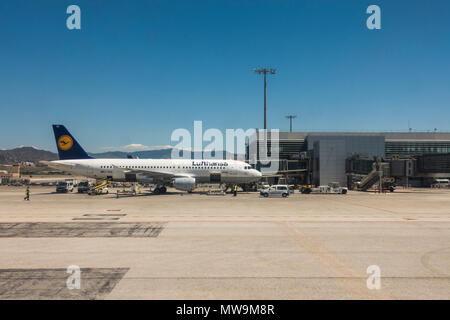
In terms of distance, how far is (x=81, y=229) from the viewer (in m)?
19.0

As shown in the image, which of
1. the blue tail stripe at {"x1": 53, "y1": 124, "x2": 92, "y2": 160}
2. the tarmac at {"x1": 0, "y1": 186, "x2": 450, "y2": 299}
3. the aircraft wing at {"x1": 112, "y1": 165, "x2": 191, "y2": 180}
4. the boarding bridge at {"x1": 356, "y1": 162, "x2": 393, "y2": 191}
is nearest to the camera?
the tarmac at {"x1": 0, "y1": 186, "x2": 450, "y2": 299}

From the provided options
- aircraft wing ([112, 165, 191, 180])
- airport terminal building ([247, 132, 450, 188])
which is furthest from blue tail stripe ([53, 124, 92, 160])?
airport terminal building ([247, 132, 450, 188])

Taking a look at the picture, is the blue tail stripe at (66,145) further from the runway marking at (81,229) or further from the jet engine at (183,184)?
the runway marking at (81,229)

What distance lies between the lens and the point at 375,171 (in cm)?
5750

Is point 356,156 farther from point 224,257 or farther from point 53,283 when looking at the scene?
point 53,283

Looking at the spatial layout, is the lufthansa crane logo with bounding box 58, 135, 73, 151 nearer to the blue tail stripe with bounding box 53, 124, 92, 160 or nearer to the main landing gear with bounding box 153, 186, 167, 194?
the blue tail stripe with bounding box 53, 124, 92, 160

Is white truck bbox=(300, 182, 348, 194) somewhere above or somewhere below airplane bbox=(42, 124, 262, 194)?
below

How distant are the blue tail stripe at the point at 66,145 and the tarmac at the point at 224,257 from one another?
30706 millimetres

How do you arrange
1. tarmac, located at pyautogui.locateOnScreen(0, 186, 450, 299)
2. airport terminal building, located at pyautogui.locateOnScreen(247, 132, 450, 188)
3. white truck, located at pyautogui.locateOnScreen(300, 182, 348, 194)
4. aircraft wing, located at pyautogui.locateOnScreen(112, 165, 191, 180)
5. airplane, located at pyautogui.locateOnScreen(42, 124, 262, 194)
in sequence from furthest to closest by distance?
airport terminal building, located at pyautogui.locateOnScreen(247, 132, 450, 188)
white truck, located at pyautogui.locateOnScreen(300, 182, 348, 194)
airplane, located at pyautogui.locateOnScreen(42, 124, 262, 194)
aircraft wing, located at pyautogui.locateOnScreen(112, 165, 191, 180)
tarmac, located at pyautogui.locateOnScreen(0, 186, 450, 299)

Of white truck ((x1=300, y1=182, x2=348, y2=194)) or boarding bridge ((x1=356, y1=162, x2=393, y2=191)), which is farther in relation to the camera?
boarding bridge ((x1=356, y1=162, x2=393, y2=191))

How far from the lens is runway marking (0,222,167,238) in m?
17.2

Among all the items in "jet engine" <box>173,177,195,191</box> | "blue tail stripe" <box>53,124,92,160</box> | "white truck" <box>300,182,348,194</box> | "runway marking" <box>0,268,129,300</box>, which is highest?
"blue tail stripe" <box>53,124,92,160</box>

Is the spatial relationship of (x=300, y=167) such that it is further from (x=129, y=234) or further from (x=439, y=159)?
(x=129, y=234)

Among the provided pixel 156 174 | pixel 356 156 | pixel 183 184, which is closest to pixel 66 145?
pixel 156 174
